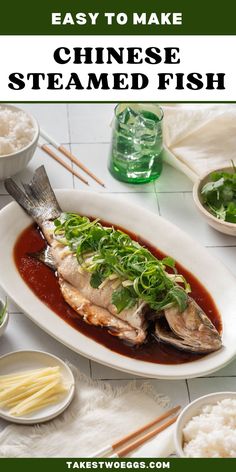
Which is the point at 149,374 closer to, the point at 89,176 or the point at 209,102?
the point at 89,176

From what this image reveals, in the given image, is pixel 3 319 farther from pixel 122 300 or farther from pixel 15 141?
pixel 15 141

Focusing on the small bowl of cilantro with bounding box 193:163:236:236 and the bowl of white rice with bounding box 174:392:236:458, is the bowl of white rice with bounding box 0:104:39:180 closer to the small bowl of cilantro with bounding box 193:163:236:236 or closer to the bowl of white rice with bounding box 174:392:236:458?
the small bowl of cilantro with bounding box 193:163:236:236

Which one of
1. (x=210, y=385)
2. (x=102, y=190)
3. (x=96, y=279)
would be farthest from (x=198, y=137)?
(x=210, y=385)

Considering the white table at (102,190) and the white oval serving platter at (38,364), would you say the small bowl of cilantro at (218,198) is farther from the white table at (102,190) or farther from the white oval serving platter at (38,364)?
the white oval serving platter at (38,364)

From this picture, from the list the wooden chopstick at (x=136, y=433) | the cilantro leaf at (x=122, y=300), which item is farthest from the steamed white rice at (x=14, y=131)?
the wooden chopstick at (x=136, y=433)

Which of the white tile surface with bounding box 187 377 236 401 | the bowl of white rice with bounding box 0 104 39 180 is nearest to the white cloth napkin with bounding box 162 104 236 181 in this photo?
the bowl of white rice with bounding box 0 104 39 180

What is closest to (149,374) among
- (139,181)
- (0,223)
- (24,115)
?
(0,223)
